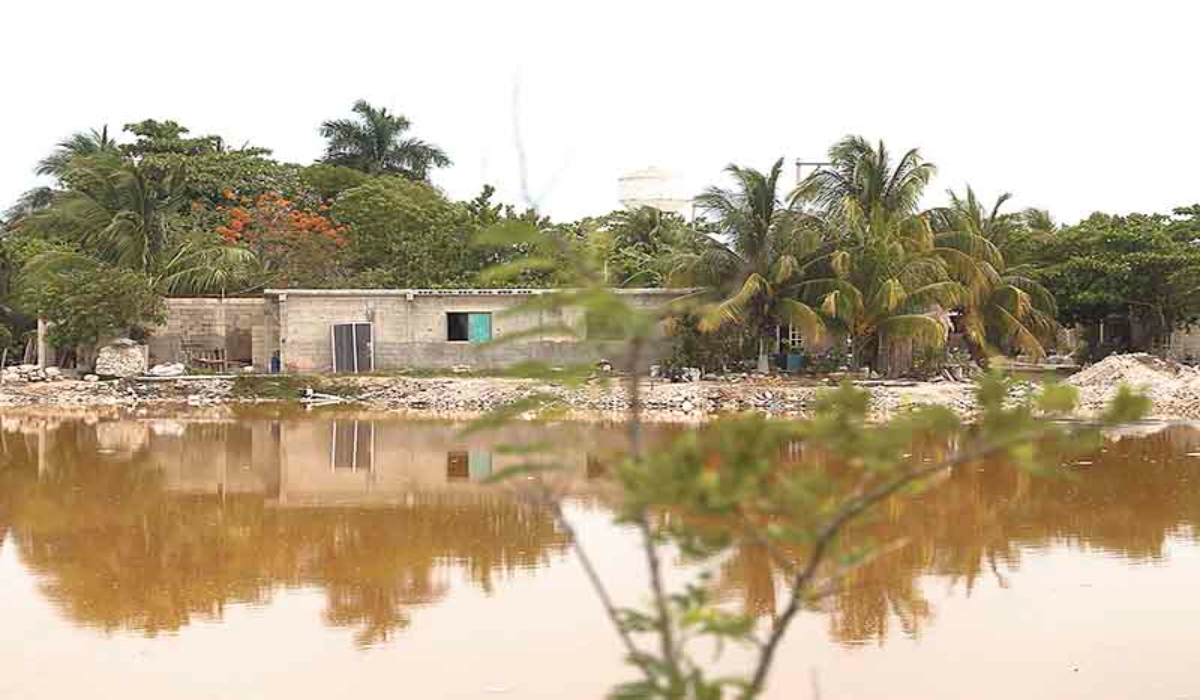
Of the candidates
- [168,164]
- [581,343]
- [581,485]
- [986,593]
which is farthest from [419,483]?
[168,164]

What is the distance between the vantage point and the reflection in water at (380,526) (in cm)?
844

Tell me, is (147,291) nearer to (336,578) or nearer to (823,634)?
(336,578)

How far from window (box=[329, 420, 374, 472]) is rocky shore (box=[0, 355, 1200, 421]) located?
1988mm

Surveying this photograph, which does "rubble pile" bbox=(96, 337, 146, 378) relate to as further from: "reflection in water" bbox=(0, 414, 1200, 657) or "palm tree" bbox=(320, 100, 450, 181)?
"palm tree" bbox=(320, 100, 450, 181)

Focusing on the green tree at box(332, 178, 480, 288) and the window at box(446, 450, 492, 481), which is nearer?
the window at box(446, 450, 492, 481)

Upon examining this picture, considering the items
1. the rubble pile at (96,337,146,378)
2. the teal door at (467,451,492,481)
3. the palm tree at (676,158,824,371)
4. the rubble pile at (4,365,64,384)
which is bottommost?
the teal door at (467,451,492,481)

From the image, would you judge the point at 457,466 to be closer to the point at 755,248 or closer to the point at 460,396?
the point at 460,396

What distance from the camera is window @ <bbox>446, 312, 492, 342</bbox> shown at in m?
25.8

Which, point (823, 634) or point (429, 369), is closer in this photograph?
point (823, 634)

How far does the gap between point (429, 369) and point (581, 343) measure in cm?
2259

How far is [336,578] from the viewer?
907 cm

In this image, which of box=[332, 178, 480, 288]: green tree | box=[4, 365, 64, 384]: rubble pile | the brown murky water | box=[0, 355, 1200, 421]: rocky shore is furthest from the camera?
box=[332, 178, 480, 288]: green tree

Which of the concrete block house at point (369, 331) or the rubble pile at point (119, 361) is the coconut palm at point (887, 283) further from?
the rubble pile at point (119, 361)

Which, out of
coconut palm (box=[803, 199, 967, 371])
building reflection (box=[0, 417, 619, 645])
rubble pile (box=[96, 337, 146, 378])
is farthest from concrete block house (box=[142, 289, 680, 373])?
building reflection (box=[0, 417, 619, 645])
